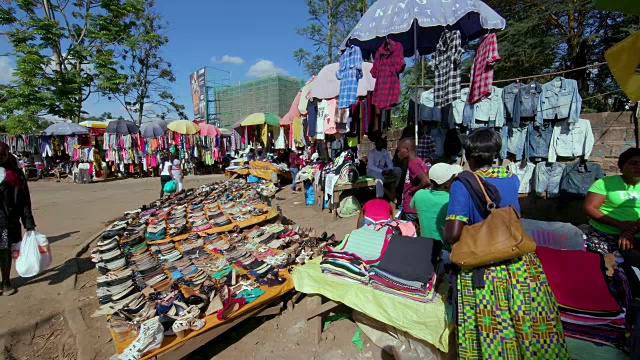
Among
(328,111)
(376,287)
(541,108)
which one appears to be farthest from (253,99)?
(376,287)

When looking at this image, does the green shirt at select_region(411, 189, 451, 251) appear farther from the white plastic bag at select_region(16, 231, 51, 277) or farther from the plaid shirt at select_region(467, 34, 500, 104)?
the white plastic bag at select_region(16, 231, 51, 277)

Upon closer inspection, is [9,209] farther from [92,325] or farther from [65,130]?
[65,130]

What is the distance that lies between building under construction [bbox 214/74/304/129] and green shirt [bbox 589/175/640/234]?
27022 millimetres

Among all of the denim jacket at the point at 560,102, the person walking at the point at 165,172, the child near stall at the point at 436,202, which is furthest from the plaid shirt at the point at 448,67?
the person walking at the point at 165,172

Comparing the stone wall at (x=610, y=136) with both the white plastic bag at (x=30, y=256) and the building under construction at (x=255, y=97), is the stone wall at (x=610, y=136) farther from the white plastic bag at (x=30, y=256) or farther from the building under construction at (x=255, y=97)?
the building under construction at (x=255, y=97)

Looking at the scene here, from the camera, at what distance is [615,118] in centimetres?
550

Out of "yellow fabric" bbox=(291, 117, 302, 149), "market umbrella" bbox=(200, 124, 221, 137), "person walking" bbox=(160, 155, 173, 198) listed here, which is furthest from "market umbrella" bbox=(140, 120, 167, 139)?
"yellow fabric" bbox=(291, 117, 302, 149)

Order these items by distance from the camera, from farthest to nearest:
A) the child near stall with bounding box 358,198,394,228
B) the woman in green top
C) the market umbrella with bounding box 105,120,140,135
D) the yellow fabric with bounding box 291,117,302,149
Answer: the market umbrella with bounding box 105,120,140,135, the yellow fabric with bounding box 291,117,302,149, the child near stall with bounding box 358,198,394,228, the woman in green top

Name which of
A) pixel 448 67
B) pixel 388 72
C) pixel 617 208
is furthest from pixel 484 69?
pixel 617 208

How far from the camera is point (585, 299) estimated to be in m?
1.92

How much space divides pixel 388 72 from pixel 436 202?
7.81 feet

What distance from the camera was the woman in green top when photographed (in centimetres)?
280

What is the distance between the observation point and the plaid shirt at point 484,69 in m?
4.06

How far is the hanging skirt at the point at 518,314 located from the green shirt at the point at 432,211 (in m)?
1.02
